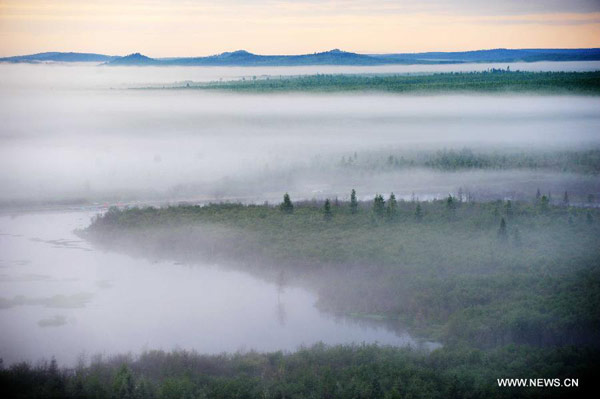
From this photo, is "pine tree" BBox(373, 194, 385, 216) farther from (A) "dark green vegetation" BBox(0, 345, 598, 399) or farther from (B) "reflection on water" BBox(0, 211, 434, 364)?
(A) "dark green vegetation" BBox(0, 345, 598, 399)

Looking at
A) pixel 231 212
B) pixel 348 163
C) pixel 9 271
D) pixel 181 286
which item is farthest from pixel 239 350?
pixel 348 163

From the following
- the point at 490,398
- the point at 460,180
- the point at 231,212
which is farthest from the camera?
the point at 460,180

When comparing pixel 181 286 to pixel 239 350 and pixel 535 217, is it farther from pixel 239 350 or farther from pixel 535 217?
pixel 535 217

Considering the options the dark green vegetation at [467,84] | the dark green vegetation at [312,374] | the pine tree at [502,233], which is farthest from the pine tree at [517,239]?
Result: the dark green vegetation at [467,84]

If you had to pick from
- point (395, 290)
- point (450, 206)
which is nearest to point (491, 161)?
point (450, 206)

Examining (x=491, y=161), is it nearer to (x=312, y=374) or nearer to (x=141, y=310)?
(x=141, y=310)
